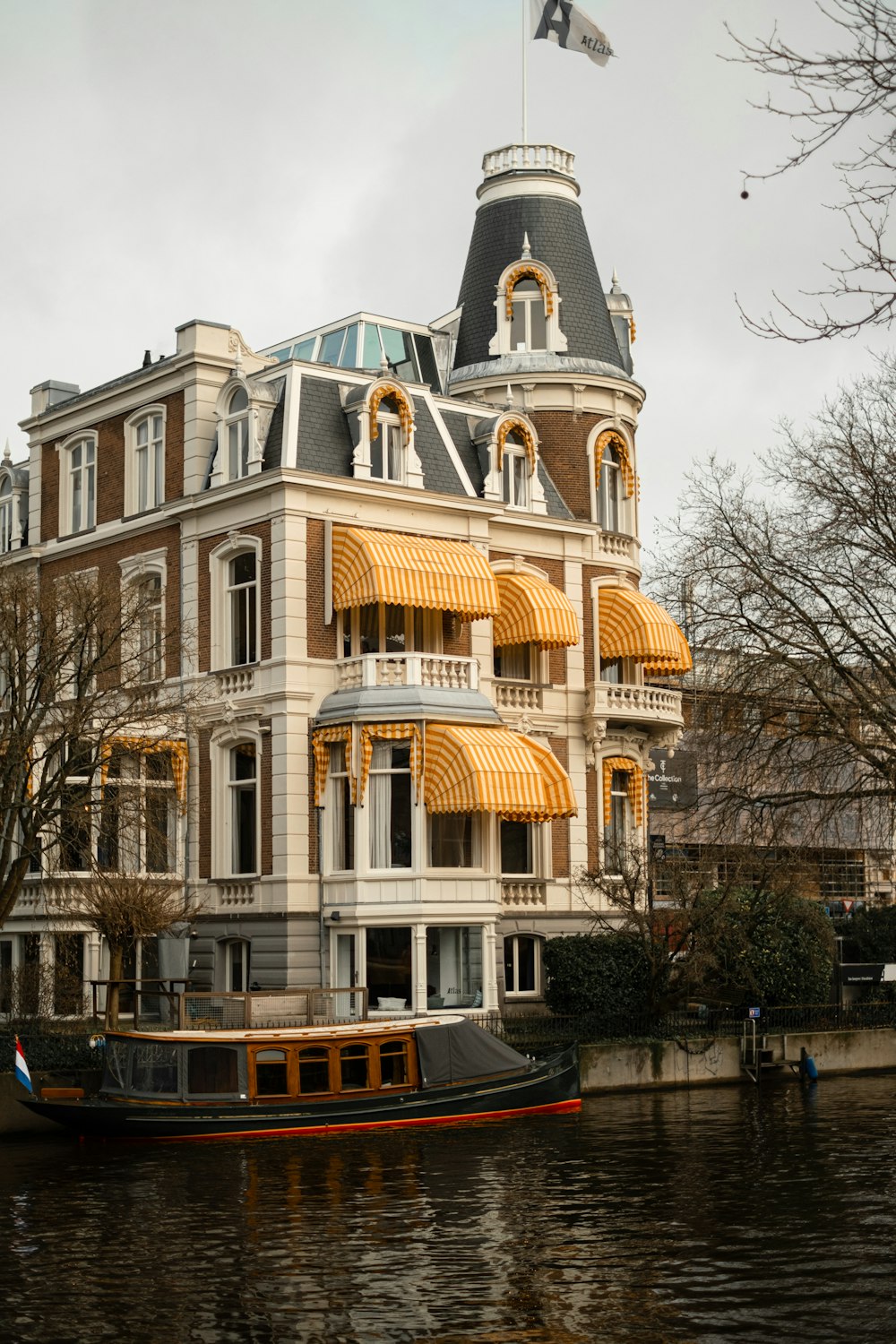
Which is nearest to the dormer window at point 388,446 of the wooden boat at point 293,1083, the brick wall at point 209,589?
the brick wall at point 209,589

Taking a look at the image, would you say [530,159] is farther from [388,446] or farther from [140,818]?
[140,818]

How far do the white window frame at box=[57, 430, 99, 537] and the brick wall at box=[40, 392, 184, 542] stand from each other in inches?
9.8

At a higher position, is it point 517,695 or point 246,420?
point 246,420

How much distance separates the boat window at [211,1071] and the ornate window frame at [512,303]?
76.6 ft

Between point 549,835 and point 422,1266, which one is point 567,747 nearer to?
point 549,835

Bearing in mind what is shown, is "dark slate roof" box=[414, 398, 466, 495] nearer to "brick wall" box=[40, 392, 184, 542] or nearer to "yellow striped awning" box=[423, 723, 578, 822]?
Result: "brick wall" box=[40, 392, 184, 542]

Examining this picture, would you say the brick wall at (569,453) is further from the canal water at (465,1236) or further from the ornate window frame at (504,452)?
the canal water at (465,1236)

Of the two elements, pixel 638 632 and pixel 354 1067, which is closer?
pixel 354 1067

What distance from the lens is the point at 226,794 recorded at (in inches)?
1660

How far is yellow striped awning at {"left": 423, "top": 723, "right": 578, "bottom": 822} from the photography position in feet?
129

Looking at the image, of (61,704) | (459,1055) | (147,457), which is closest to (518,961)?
(459,1055)

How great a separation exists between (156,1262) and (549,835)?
2495cm

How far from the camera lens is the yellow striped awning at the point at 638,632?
1828 inches

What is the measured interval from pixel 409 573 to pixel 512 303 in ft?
37.9
